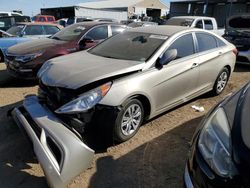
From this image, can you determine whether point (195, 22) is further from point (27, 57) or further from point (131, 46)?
point (131, 46)

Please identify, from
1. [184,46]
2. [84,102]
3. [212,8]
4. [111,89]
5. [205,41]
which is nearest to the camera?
[84,102]

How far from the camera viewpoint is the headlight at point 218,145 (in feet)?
Result: 5.92

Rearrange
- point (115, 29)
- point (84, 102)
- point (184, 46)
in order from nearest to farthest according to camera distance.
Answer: point (84, 102) < point (184, 46) < point (115, 29)

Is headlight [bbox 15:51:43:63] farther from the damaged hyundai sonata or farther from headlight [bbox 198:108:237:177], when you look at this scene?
headlight [bbox 198:108:237:177]

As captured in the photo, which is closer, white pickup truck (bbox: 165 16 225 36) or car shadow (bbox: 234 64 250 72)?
car shadow (bbox: 234 64 250 72)

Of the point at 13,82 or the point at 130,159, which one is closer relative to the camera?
the point at 130,159

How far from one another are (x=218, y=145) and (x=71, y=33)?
6083mm

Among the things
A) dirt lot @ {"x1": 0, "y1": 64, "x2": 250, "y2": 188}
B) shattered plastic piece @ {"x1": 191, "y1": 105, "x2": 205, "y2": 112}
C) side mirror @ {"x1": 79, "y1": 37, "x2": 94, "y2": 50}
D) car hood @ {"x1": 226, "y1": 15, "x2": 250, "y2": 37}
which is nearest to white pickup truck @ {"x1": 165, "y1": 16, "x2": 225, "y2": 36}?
car hood @ {"x1": 226, "y1": 15, "x2": 250, "y2": 37}

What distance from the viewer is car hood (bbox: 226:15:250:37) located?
29.5ft

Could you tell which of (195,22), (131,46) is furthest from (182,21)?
(131,46)

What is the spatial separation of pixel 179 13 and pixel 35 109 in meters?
44.7

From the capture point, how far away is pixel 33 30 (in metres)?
9.57

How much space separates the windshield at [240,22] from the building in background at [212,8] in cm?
2788

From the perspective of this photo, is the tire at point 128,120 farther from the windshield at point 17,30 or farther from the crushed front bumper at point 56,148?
the windshield at point 17,30
